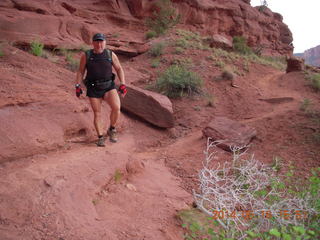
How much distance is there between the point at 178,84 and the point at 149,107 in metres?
2.13

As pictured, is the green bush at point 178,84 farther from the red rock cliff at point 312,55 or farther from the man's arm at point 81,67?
the red rock cliff at point 312,55

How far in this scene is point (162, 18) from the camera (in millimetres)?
14930

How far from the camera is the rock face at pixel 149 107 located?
5.77 metres

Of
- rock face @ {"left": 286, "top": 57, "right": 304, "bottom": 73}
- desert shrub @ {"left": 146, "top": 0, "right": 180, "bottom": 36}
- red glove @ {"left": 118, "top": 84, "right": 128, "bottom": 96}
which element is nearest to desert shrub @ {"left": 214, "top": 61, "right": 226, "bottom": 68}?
rock face @ {"left": 286, "top": 57, "right": 304, "bottom": 73}

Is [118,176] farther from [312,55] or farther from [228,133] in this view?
[312,55]

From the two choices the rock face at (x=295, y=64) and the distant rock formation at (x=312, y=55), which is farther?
the distant rock formation at (x=312, y=55)

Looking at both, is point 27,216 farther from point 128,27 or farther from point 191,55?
point 128,27

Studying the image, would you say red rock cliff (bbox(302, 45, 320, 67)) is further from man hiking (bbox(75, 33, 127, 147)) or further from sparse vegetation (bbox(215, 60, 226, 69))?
man hiking (bbox(75, 33, 127, 147))

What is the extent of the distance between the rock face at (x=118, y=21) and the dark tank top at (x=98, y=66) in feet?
17.5

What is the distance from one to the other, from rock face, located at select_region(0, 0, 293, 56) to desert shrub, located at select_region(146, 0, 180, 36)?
1.87ft

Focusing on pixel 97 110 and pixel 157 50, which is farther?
pixel 157 50

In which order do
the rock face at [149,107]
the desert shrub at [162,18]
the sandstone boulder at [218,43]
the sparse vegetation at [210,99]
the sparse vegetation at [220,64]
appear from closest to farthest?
the rock face at [149,107] < the sparse vegetation at [210,99] < the sparse vegetation at [220,64] < the sandstone boulder at [218,43] < the desert shrub at [162,18]

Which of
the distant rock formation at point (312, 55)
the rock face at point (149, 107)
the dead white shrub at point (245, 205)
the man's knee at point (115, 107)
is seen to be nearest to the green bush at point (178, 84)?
the rock face at point (149, 107)

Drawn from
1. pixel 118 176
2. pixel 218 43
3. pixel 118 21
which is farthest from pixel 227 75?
pixel 118 21
